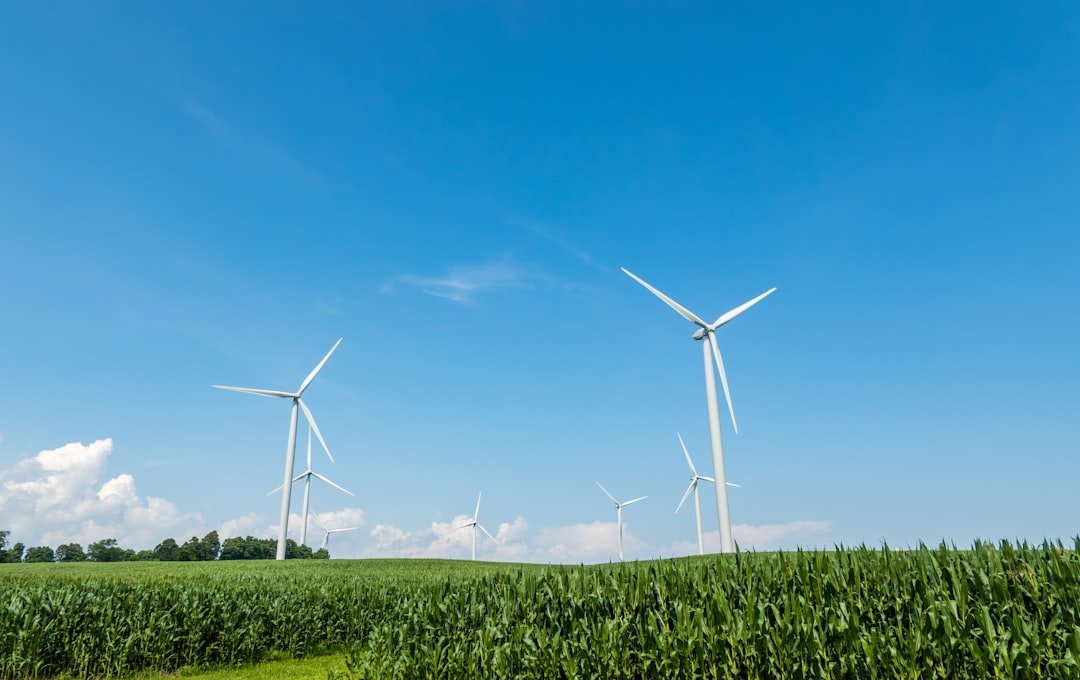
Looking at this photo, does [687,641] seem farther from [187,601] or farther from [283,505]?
[283,505]

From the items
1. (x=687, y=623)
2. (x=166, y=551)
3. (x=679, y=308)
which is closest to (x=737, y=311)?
(x=679, y=308)

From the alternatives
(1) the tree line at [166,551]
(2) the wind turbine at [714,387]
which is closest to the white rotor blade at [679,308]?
(2) the wind turbine at [714,387]

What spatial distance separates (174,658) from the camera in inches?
757

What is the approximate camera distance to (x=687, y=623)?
11.1 m

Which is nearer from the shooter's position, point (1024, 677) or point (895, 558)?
point (1024, 677)

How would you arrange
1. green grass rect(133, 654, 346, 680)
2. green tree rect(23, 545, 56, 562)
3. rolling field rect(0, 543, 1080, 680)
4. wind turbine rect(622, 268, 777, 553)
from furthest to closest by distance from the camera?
green tree rect(23, 545, 56, 562), wind turbine rect(622, 268, 777, 553), green grass rect(133, 654, 346, 680), rolling field rect(0, 543, 1080, 680)

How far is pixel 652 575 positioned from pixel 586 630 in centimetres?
194

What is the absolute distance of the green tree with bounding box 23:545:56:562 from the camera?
4437 inches

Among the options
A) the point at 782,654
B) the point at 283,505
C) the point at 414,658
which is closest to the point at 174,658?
the point at 414,658

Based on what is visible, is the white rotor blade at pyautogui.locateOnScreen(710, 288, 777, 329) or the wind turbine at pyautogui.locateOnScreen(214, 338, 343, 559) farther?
the wind turbine at pyautogui.locateOnScreen(214, 338, 343, 559)

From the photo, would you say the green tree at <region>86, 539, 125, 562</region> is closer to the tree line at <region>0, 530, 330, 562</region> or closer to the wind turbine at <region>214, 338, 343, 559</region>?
the tree line at <region>0, 530, 330, 562</region>

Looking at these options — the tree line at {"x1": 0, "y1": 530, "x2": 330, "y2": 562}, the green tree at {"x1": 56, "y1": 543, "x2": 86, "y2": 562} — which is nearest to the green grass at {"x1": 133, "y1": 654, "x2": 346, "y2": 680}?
the tree line at {"x1": 0, "y1": 530, "x2": 330, "y2": 562}

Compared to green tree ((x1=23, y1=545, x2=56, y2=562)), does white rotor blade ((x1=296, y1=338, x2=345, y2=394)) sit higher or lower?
higher

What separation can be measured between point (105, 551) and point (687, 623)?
5298 inches
